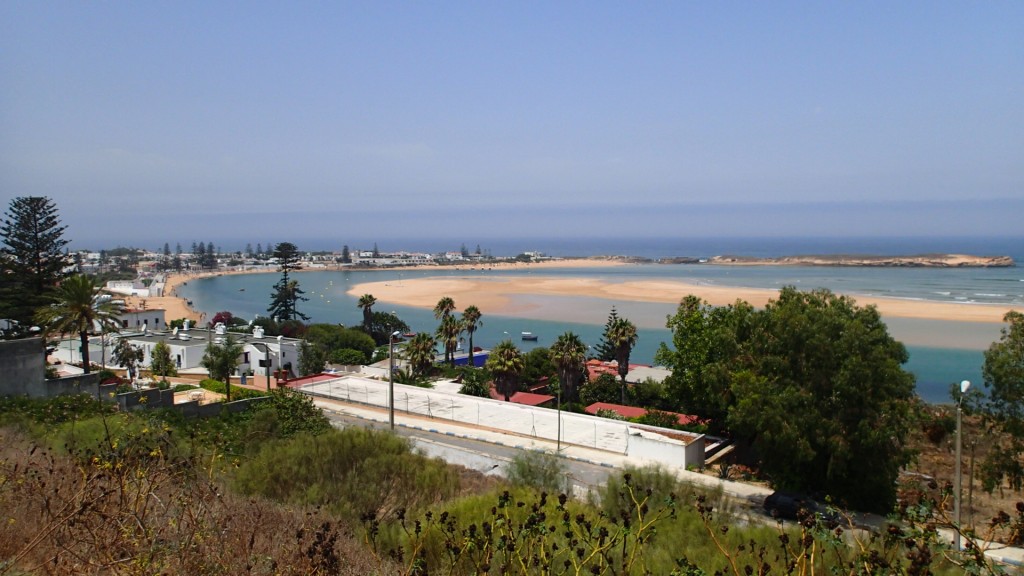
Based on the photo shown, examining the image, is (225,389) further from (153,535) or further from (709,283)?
(709,283)

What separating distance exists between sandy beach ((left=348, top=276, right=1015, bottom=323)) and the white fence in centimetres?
4515

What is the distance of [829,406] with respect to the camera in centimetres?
1608

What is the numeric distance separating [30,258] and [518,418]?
Answer: 2617cm

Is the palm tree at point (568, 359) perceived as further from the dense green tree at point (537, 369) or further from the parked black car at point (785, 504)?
the parked black car at point (785, 504)

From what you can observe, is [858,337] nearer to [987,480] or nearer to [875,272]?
[987,480]

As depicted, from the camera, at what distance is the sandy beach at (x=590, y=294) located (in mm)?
65062

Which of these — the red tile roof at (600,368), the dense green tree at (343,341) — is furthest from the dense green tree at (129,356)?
the red tile roof at (600,368)

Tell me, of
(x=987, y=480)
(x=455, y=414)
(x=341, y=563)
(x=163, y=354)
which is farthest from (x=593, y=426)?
(x=163, y=354)

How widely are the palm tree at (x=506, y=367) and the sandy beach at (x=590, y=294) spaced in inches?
1695

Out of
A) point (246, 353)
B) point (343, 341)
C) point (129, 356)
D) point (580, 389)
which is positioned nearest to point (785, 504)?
point (580, 389)

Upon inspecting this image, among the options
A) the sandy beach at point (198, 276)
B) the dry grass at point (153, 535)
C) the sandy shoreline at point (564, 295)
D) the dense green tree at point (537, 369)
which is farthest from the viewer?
the sandy beach at point (198, 276)

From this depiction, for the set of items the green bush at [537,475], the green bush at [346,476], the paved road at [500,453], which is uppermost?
the green bush at [346,476]

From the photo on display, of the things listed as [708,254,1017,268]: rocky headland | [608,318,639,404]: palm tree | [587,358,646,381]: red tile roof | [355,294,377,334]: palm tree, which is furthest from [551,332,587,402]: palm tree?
[708,254,1017,268]: rocky headland

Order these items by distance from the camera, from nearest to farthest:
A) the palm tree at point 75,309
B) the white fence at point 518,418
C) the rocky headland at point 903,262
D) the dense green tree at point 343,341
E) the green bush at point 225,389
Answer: the white fence at point 518,418
the palm tree at point 75,309
the green bush at point 225,389
the dense green tree at point 343,341
the rocky headland at point 903,262
